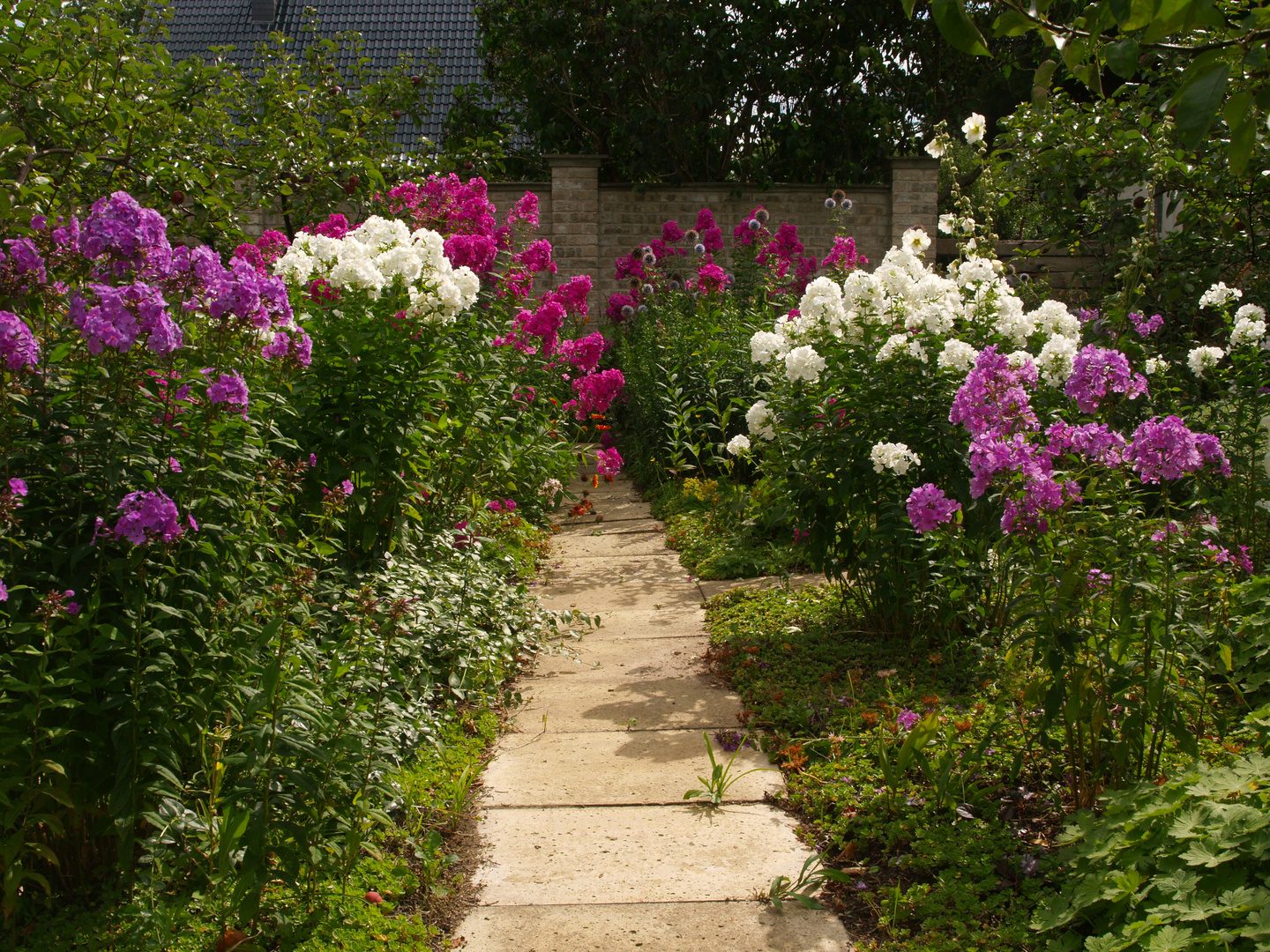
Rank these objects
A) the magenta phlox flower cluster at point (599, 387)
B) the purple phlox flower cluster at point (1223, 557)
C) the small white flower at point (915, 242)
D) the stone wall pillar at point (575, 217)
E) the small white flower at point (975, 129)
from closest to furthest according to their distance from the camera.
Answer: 1. the purple phlox flower cluster at point (1223, 557)
2. the small white flower at point (915, 242)
3. the small white flower at point (975, 129)
4. the magenta phlox flower cluster at point (599, 387)
5. the stone wall pillar at point (575, 217)

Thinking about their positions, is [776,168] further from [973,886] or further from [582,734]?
[973,886]

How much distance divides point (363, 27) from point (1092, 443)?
18.0 metres

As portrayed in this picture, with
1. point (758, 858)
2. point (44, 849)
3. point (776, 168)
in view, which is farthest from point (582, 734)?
point (776, 168)

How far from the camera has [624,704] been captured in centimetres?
363

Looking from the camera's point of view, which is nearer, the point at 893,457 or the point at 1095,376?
the point at 1095,376

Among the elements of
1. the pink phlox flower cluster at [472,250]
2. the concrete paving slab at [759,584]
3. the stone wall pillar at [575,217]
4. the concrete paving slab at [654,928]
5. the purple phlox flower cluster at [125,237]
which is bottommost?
the concrete paving slab at [654,928]

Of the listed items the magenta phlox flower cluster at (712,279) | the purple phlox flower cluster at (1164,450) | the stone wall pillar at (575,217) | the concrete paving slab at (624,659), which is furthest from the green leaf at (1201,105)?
the stone wall pillar at (575,217)

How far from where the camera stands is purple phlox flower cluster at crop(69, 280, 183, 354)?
80.7 inches

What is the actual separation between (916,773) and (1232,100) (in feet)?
6.90

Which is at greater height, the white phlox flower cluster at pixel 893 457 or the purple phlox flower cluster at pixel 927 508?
the white phlox flower cluster at pixel 893 457

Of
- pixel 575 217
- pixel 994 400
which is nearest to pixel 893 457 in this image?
pixel 994 400

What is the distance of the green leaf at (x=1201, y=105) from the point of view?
46.6 inches

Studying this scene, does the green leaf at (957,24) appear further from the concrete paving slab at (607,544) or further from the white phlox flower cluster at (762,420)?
the concrete paving slab at (607,544)

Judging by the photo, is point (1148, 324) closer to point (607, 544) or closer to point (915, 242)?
point (915, 242)
